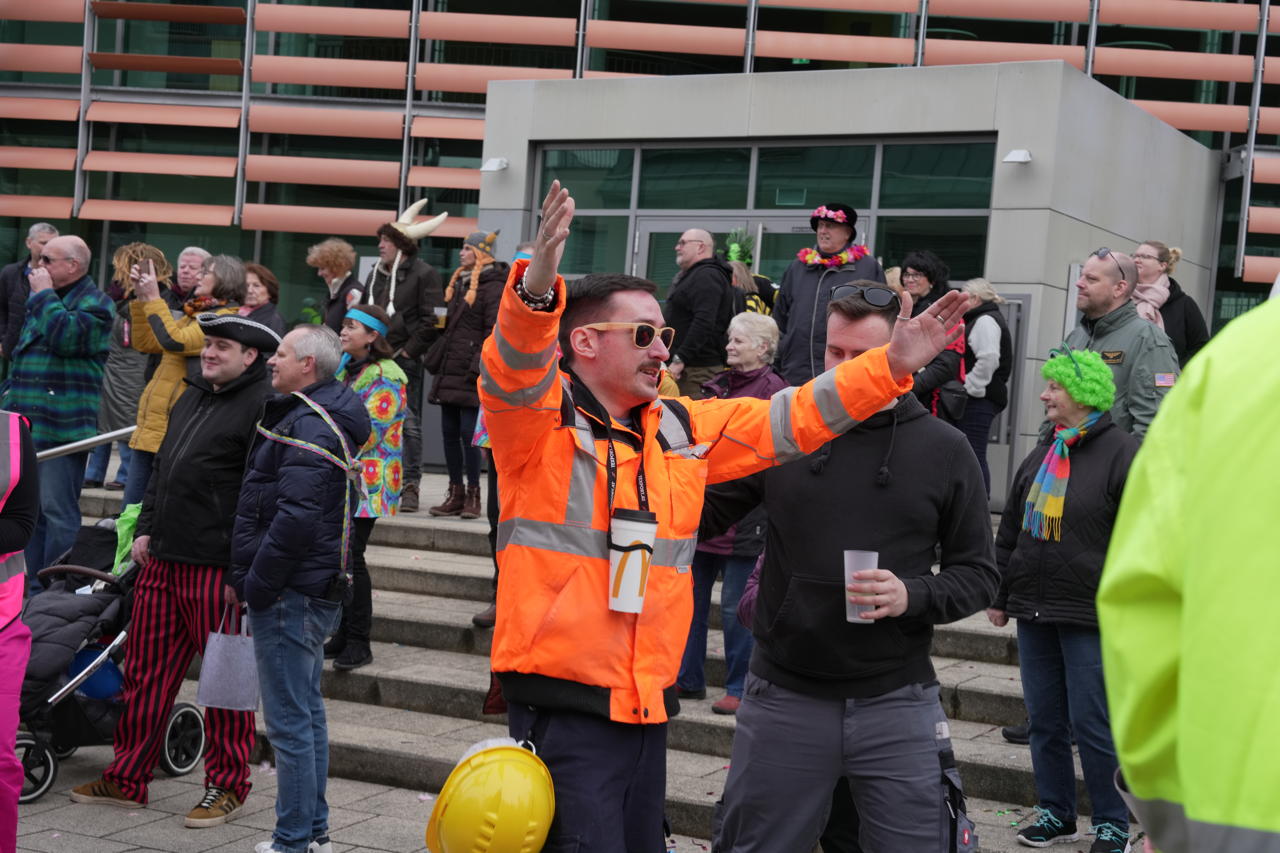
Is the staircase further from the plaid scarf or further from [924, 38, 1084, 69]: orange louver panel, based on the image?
[924, 38, 1084, 69]: orange louver panel

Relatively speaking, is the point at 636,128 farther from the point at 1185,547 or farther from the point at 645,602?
A: the point at 1185,547

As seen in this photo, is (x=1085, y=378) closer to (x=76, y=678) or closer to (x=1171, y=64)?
(x=76, y=678)

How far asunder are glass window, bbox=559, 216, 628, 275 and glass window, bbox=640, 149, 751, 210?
0.47 meters

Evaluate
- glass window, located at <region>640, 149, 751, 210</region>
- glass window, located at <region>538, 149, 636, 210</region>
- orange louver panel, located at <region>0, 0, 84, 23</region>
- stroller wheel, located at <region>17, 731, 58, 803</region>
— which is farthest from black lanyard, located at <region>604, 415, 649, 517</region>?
orange louver panel, located at <region>0, 0, 84, 23</region>

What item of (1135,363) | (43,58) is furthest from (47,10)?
(1135,363)

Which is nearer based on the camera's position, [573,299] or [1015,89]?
[573,299]

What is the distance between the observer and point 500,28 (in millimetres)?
20188

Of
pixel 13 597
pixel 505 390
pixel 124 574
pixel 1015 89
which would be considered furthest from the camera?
pixel 1015 89

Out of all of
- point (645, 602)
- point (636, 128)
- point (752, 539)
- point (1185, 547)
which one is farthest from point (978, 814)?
point (636, 128)

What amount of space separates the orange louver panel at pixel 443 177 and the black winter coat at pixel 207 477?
13962 mm

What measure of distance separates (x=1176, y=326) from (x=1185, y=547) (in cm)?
805

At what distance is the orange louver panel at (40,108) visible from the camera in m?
20.5

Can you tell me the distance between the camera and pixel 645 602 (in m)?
3.33

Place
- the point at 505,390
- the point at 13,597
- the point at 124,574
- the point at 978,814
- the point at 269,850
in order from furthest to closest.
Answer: the point at 124,574 < the point at 978,814 < the point at 269,850 < the point at 13,597 < the point at 505,390
